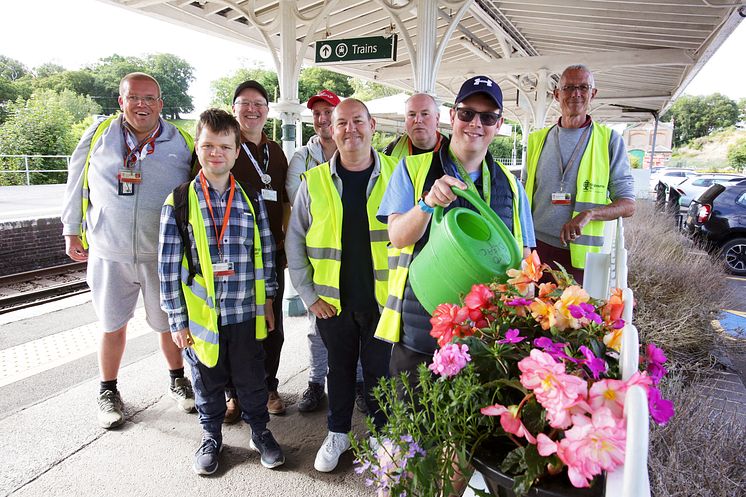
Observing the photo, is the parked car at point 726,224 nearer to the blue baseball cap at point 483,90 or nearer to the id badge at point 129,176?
the blue baseball cap at point 483,90

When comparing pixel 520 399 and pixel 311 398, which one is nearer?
pixel 520 399

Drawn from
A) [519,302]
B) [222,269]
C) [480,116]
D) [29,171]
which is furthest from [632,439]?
[29,171]

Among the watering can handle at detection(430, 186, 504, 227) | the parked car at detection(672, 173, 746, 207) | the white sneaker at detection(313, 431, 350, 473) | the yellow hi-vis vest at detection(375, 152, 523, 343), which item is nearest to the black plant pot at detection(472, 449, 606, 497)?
the watering can handle at detection(430, 186, 504, 227)

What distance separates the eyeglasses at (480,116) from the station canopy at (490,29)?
4027mm

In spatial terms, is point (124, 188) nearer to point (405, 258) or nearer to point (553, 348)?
point (405, 258)

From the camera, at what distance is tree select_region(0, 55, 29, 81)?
71.6 m

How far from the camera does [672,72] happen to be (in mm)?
10188

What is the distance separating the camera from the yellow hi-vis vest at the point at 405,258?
2.06m

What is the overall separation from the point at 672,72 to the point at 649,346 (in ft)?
37.0

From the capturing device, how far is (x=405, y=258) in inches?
81.9

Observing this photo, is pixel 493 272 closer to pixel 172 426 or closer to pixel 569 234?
pixel 569 234

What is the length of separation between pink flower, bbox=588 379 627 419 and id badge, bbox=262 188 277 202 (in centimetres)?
259

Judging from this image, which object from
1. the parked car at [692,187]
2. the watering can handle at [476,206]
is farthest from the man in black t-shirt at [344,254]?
the parked car at [692,187]

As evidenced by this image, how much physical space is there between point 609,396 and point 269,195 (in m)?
2.65
